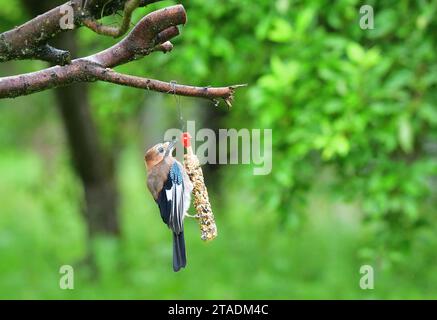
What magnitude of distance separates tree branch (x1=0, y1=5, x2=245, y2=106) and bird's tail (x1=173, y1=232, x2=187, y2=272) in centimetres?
44

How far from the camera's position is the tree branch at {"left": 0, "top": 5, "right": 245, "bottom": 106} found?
2266mm

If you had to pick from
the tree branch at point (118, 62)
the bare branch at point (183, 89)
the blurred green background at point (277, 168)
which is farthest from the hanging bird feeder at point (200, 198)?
the blurred green background at point (277, 168)

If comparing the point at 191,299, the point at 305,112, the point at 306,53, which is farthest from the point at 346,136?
the point at 191,299

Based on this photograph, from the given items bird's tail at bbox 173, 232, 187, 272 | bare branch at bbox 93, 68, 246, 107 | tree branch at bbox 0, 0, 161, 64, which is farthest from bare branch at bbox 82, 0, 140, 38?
bird's tail at bbox 173, 232, 187, 272

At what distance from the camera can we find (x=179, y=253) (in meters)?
2.27

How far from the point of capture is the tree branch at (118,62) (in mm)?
2266

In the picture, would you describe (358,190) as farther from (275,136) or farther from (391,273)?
(391,273)

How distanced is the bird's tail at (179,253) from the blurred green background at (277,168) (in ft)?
4.65

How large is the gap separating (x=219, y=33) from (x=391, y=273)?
287cm

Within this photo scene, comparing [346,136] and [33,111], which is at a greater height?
[33,111]

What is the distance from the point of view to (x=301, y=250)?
8.11 m

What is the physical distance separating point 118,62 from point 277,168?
3.31 m

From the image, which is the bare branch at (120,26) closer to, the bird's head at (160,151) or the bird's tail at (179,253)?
the bird's head at (160,151)

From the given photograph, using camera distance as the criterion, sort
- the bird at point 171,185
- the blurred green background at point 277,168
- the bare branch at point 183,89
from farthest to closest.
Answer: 1. the blurred green background at point 277,168
2. the bird at point 171,185
3. the bare branch at point 183,89
